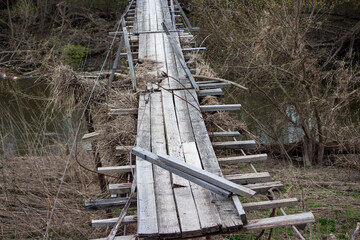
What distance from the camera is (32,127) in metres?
10.9

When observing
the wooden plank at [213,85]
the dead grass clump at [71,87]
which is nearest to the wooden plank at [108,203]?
the dead grass clump at [71,87]

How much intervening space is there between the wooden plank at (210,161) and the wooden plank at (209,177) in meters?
0.10

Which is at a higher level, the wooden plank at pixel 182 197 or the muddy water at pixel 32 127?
the wooden plank at pixel 182 197

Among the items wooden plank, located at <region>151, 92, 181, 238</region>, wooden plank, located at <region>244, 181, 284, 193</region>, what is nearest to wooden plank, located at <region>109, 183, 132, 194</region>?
wooden plank, located at <region>151, 92, 181, 238</region>

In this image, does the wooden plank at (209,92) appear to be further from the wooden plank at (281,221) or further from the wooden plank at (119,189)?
the wooden plank at (281,221)

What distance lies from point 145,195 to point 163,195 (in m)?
0.13

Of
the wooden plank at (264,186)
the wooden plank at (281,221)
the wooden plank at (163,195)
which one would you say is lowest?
the wooden plank at (264,186)

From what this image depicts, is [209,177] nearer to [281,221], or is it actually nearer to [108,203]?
[281,221]

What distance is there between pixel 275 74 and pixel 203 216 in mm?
6607

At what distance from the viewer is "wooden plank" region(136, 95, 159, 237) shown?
2.49 metres

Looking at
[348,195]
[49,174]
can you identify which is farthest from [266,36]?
[49,174]

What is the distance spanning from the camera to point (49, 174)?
683 centimetres

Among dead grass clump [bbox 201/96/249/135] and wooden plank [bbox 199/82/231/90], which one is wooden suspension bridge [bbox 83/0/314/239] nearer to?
wooden plank [bbox 199/82/231/90]

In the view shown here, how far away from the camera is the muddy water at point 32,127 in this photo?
6.19 m
